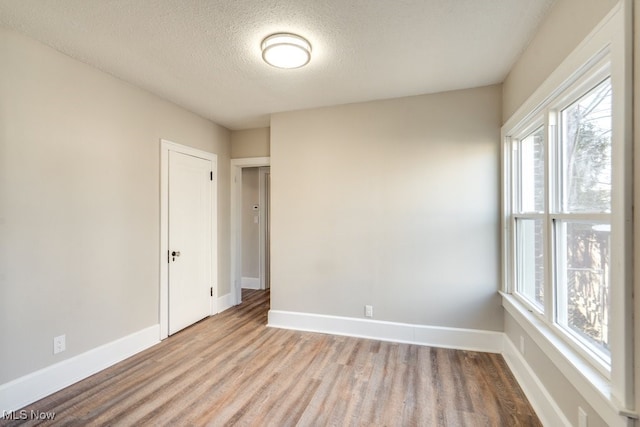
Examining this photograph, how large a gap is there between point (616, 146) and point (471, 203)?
1.73 m

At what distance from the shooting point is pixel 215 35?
1.97m

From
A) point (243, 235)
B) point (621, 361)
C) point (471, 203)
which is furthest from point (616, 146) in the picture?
point (243, 235)

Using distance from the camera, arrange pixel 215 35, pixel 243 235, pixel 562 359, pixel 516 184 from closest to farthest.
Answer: pixel 562 359 → pixel 215 35 → pixel 516 184 → pixel 243 235

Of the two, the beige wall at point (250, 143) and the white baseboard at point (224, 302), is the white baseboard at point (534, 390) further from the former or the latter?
the beige wall at point (250, 143)

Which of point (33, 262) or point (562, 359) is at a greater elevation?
point (33, 262)

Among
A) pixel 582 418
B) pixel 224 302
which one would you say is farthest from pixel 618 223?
pixel 224 302

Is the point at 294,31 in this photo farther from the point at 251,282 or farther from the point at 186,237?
the point at 251,282

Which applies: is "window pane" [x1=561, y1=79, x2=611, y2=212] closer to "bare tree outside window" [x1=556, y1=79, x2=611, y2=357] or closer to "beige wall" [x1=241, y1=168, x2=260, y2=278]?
"bare tree outside window" [x1=556, y1=79, x2=611, y2=357]

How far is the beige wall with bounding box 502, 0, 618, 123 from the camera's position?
4.48 ft

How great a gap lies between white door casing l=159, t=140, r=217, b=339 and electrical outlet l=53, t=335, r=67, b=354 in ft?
2.89

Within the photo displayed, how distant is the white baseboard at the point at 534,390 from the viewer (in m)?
1.67

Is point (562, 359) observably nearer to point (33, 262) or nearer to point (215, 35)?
point (215, 35)

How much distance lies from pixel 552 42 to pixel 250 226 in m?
4.75
